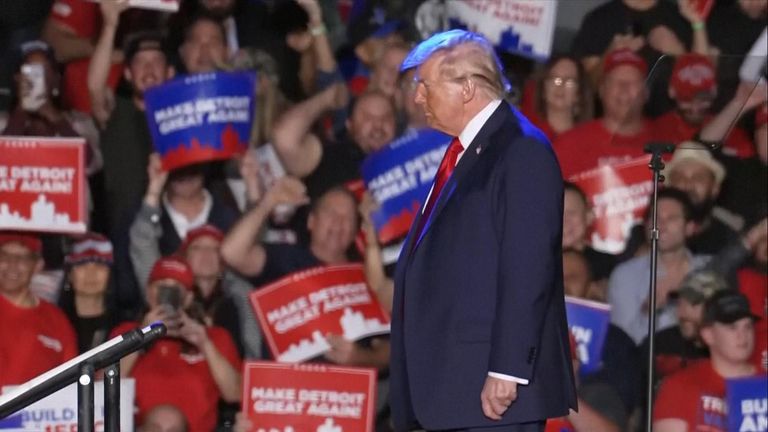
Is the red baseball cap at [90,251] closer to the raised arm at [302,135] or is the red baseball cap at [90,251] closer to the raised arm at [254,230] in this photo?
the raised arm at [254,230]

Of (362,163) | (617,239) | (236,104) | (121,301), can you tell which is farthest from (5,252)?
(617,239)

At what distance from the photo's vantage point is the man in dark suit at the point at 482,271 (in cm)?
311

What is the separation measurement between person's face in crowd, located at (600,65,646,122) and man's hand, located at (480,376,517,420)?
9.96 feet

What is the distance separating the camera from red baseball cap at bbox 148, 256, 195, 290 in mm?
5652

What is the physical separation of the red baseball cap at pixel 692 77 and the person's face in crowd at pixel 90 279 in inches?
92.1

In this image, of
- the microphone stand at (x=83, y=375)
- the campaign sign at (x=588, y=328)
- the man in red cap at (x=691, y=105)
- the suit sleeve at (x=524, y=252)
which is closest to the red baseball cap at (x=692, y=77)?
the man in red cap at (x=691, y=105)

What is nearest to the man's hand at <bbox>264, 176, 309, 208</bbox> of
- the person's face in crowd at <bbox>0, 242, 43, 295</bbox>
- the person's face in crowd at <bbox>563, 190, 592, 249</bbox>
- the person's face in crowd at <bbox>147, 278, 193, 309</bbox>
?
the person's face in crowd at <bbox>147, 278, 193, 309</bbox>

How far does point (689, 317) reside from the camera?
18.4 feet

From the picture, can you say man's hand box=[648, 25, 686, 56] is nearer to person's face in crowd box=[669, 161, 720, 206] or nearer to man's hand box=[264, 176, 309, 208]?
person's face in crowd box=[669, 161, 720, 206]

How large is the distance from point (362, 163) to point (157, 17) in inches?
46.6

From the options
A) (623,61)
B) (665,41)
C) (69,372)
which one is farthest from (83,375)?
(665,41)

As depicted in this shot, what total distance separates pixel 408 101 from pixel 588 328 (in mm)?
1231

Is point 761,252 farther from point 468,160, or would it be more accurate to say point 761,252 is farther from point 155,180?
point 468,160

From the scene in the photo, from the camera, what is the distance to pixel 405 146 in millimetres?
5844
